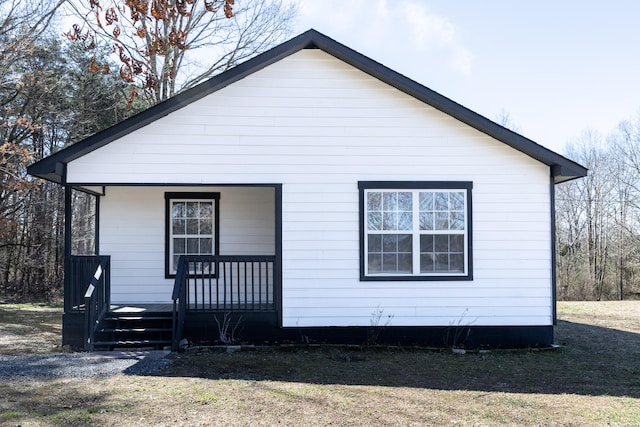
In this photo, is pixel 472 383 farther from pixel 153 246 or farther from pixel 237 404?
pixel 153 246

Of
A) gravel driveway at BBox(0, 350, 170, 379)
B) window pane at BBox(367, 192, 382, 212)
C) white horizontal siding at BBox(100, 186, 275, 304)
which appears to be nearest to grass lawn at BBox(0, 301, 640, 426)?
gravel driveway at BBox(0, 350, 170, 379)

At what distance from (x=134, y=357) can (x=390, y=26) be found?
13.7m

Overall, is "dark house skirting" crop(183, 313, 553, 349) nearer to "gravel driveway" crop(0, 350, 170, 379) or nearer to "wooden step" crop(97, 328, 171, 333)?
"wooden step" crop(97, 328, 171, 333)

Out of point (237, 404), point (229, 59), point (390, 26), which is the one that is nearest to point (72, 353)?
point (237, 404)

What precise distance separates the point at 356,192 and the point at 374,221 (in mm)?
574

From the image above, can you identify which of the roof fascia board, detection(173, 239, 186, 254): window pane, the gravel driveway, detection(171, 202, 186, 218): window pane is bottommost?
the gravel driveway

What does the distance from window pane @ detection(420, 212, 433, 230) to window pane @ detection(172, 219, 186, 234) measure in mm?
4893

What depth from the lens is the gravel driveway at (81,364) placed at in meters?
7.27

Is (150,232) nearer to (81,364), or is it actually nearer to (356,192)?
(81,364)

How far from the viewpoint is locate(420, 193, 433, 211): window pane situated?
385 inches

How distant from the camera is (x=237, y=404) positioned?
20.1 feet

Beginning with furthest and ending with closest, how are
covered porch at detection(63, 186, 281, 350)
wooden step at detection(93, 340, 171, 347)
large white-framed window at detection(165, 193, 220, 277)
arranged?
large white-framed window at detection(165, 193, 220, 277)
covered porch at detection(63, 186, 281, 350)
wooden step at detection(93, 340, 171, 347)

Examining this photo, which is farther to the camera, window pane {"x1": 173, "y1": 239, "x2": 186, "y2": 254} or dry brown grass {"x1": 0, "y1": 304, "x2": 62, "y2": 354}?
window pane {"x1": 173, "y1": 239, "x2": 186, "y2": 254}


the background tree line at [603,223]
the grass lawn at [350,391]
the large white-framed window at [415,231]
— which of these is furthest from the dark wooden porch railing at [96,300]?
the background tree line at [603,223]
